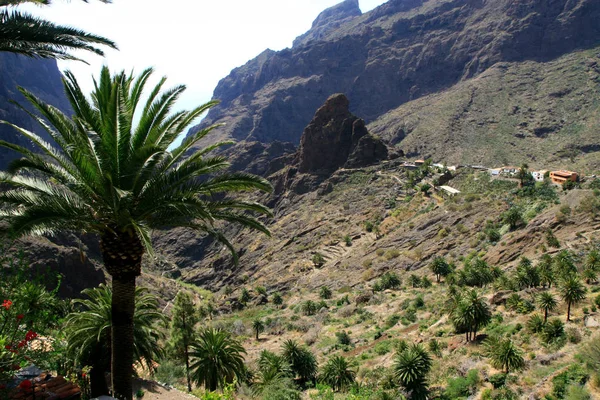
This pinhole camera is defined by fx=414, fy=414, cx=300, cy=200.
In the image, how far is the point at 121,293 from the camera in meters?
9.41

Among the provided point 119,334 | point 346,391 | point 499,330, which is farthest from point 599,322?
point 119,334

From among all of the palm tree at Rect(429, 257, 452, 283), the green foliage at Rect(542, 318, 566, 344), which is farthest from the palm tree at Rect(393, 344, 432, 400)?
the palm tree at Rect(429, 257, 452, 283)

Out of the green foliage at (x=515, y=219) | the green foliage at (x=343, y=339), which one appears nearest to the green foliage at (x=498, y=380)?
the green foliage at (x=343, y=339)

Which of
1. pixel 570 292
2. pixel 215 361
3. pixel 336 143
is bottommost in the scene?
pixel 215 361

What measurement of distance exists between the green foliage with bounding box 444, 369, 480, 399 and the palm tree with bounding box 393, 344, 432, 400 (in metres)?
1.25

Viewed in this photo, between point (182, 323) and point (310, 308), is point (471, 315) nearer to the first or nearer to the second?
point (182, 323)

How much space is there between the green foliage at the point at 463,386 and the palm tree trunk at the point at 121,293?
52.7ft

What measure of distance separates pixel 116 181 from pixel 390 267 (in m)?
45.2

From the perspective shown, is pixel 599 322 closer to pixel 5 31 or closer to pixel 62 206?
pixel 62 206

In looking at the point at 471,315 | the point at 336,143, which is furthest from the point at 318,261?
A: the point at 336,143

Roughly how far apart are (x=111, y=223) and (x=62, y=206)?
1.02 metres

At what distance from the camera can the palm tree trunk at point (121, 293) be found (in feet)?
29.9

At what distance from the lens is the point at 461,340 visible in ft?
83.7

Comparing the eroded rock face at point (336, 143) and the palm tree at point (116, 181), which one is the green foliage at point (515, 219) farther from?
the eroded rock face at point (336, 143)
